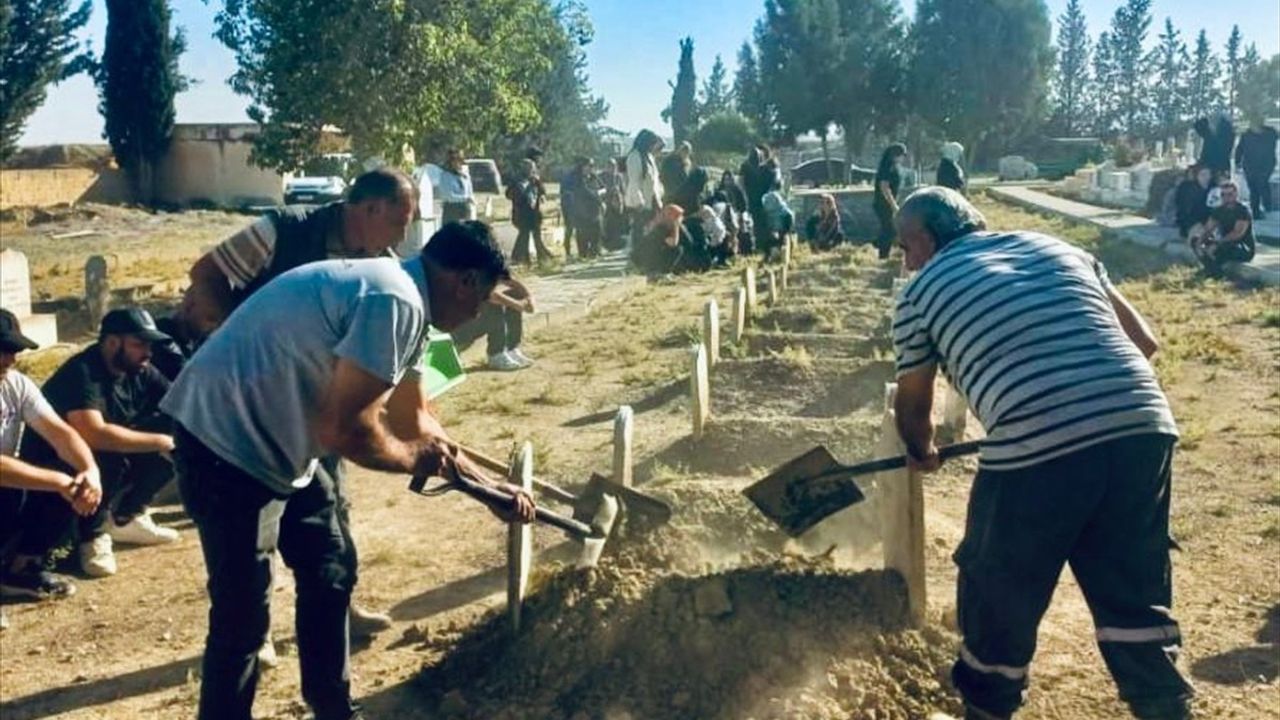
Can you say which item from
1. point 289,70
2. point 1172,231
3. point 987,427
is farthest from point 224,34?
point 1172,231

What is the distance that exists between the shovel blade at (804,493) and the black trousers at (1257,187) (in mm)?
16564

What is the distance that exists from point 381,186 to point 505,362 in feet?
19.8

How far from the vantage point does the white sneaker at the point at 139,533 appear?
6.04 meters

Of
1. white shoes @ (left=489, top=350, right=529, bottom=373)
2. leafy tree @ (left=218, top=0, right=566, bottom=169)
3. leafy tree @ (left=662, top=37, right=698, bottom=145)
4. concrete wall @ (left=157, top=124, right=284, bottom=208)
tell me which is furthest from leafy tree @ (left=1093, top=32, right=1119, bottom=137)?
white shoes @ (left=489, top=350, right=529, bottom=373)

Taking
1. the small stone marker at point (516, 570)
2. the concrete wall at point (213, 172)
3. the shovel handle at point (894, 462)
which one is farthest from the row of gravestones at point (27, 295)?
the concrete wall at point (213, 172)

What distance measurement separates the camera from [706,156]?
157 feet

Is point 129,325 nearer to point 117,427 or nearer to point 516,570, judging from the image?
point 117,427

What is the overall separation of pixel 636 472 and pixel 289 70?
8.01m

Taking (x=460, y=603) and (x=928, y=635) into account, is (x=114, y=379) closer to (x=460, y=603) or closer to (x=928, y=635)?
(x=460, y=603)

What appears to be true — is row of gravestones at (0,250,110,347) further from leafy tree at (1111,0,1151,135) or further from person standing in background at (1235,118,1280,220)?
leafy tree at (1111,0,1151,135)

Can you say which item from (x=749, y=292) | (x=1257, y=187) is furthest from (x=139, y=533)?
(x=1257, y=187)

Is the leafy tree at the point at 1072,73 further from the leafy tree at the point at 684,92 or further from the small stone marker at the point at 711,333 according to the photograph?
the small stone marker at the point at 711,333

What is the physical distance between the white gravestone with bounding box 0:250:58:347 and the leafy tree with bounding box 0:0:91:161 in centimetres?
2546

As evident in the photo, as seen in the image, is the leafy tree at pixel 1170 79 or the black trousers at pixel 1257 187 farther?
the leafy tree at pixel 1170 79
